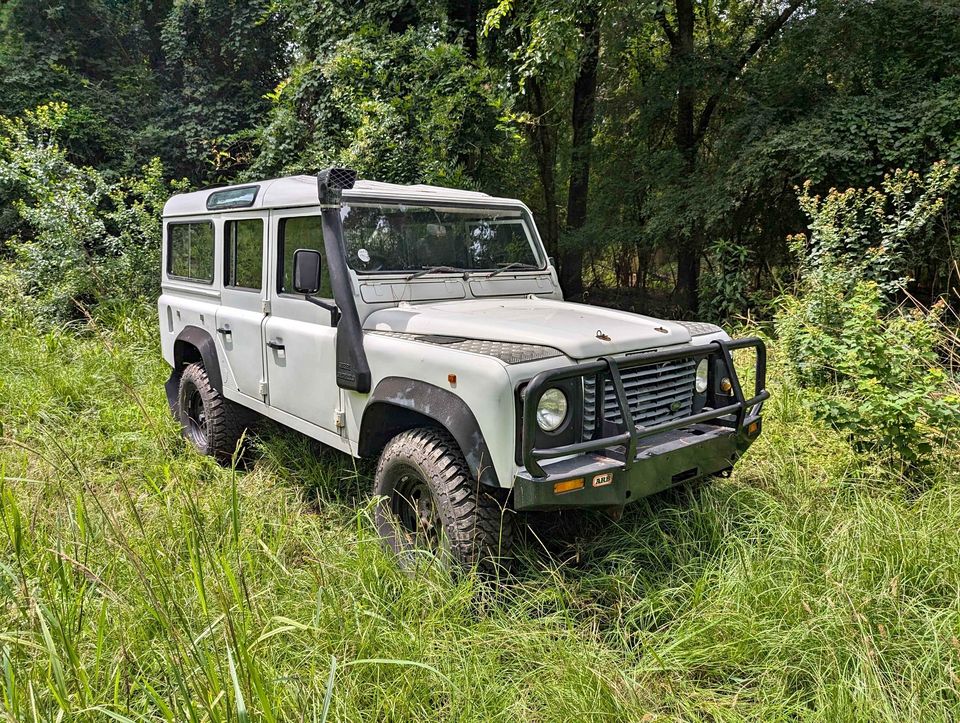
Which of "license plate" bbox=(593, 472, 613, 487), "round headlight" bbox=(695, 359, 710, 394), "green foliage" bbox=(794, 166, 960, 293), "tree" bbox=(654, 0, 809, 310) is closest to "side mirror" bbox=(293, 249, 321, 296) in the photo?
"license plate" bbox=(593, 472, 613, 487)

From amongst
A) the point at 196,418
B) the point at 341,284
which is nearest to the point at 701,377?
the point at 341,284

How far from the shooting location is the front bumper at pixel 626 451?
2461mm

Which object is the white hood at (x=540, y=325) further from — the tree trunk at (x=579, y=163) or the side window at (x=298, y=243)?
the tree trunk at (x=579, y=163)

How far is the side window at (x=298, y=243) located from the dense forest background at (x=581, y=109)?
4.48 meters

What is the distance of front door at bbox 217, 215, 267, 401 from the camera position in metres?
4.09

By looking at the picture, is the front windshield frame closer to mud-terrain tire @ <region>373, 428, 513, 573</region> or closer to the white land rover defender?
the white land rover defender

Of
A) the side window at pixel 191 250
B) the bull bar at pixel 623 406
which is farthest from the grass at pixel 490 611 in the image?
the side window at pixel 191 250

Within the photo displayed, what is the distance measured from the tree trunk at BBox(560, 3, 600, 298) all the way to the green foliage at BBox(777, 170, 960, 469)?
4896 mm

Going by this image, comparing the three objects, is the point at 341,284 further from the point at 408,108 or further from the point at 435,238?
the point at 408,108

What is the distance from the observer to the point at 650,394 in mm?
2990

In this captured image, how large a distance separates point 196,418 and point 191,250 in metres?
1.31

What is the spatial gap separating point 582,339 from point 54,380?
16.9 ft

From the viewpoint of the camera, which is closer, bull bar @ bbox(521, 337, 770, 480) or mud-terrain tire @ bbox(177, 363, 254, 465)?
bull bar @ bbox(521, 337, 770, 480)

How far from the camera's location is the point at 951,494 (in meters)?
3.27
